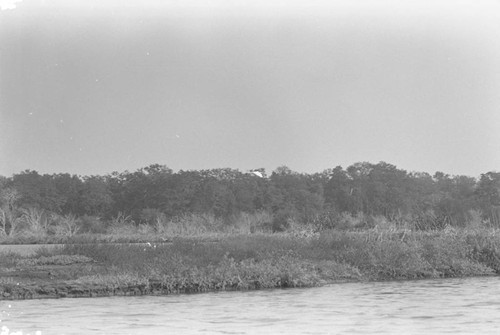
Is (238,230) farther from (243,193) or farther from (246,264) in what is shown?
(246,264)

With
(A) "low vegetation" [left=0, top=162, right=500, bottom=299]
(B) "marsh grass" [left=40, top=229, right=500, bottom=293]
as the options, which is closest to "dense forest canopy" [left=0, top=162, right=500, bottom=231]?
(A) "low vegetation" [left=0, top=162, right=500, bottom=299]

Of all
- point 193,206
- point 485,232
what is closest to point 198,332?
point 485,232

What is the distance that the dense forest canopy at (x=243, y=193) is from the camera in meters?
87.1

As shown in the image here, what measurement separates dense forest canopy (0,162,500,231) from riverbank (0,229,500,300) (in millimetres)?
44471

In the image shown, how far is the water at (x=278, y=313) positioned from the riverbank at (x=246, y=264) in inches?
37.4

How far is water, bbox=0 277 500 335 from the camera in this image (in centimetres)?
2211

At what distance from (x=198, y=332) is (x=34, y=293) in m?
8.56

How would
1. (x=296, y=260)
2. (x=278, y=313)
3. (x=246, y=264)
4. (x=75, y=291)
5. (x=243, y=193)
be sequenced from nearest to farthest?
(x=278, y=313) → (x=75, y=291) → (x=246, y=264) → (x=296, y=260) → (x=243, y=193)

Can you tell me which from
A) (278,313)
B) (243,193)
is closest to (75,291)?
(278,313)

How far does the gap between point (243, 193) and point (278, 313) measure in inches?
2657

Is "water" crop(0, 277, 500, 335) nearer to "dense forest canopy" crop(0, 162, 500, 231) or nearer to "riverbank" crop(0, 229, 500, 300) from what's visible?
"riverbank" crop(0, 229, 500, 300)

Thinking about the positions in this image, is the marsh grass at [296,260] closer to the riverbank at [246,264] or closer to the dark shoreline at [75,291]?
the riverbank at [246,264]

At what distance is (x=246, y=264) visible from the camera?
31828 mm

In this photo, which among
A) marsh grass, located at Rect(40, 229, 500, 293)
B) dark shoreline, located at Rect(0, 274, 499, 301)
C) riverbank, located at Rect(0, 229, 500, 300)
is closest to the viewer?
dark shoreline, located at Rect(0, 274, 499, 301)
